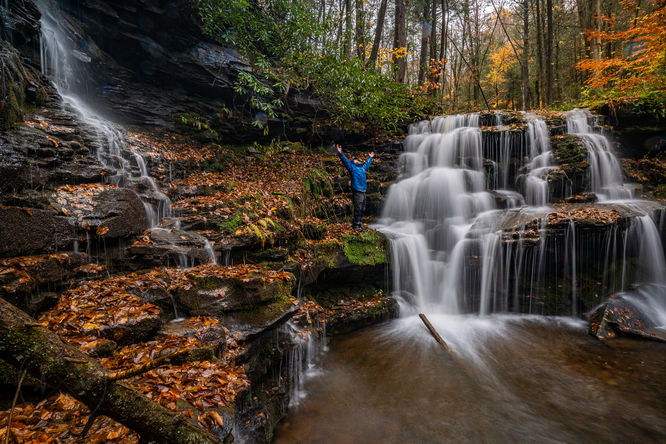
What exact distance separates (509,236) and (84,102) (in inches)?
509

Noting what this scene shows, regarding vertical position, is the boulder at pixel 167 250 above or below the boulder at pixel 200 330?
above

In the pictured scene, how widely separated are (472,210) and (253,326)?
26.9 ft

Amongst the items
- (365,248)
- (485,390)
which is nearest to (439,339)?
(485,390)

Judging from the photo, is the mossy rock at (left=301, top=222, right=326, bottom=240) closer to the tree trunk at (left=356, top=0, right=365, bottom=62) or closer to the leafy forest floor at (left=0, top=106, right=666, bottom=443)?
the leafy forest floor at (left=0, top=106, right=666, bottom=443)

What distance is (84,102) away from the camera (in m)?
8.04

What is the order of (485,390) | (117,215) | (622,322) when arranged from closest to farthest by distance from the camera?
(485,390), (117,215), (622,322)

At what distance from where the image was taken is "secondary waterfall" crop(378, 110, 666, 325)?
6.98m

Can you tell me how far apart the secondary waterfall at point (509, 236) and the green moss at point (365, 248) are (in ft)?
1.57

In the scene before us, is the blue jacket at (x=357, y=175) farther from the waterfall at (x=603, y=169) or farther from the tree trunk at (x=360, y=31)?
the waterfall at (x=603, y=169)

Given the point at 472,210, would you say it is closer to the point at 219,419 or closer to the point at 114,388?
the point at 219,419

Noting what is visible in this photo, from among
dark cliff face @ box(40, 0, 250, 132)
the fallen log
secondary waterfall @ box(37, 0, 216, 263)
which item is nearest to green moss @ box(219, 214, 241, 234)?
secondary waterfall @ box(37, 0, 216, 263)

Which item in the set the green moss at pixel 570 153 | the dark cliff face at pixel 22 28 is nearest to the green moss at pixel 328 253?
the green moss at pixel 570 153

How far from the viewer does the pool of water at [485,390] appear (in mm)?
3660

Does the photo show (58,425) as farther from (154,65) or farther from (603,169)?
(603,169)
